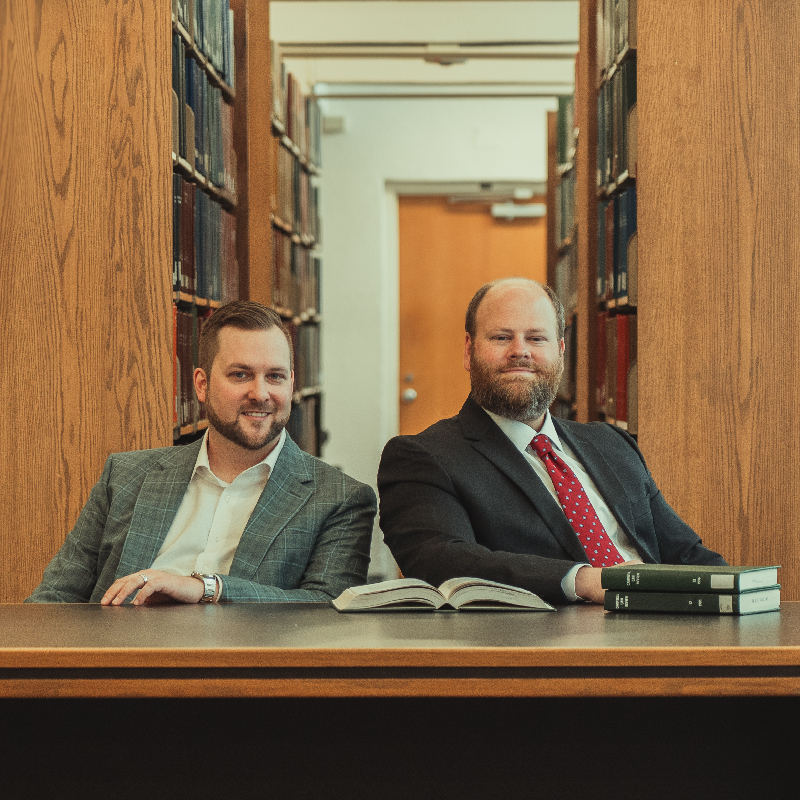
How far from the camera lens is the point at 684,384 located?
2570mm

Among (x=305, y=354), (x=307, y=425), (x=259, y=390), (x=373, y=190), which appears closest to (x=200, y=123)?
(x=259, y=390)

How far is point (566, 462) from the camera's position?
6.66 ft

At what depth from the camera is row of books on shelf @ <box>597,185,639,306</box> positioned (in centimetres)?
283

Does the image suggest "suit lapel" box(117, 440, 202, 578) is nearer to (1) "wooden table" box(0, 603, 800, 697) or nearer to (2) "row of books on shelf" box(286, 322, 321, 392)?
(1) "wooden table" box(0, 603, 800, 697)

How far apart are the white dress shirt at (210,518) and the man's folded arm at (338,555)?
0.16 meters

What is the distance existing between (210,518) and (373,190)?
5.13 metres

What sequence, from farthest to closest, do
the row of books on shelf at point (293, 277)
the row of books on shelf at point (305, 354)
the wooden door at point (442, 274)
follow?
1. the wooden door at point (442, 274)
2. the row of books on shelf at point (305, 354)
3. the row of books on shelf at point (293, 277)

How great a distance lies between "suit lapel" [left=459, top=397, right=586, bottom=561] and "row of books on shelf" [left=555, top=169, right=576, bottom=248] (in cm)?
→ 260

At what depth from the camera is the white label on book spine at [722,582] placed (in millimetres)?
1381

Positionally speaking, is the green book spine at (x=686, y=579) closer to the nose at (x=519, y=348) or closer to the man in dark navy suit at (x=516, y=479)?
the man in dark navy suit at (x=516, y=479)

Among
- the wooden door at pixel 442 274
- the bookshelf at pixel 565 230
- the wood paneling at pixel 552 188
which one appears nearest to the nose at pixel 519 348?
the bookshelf at pixel 565 230
